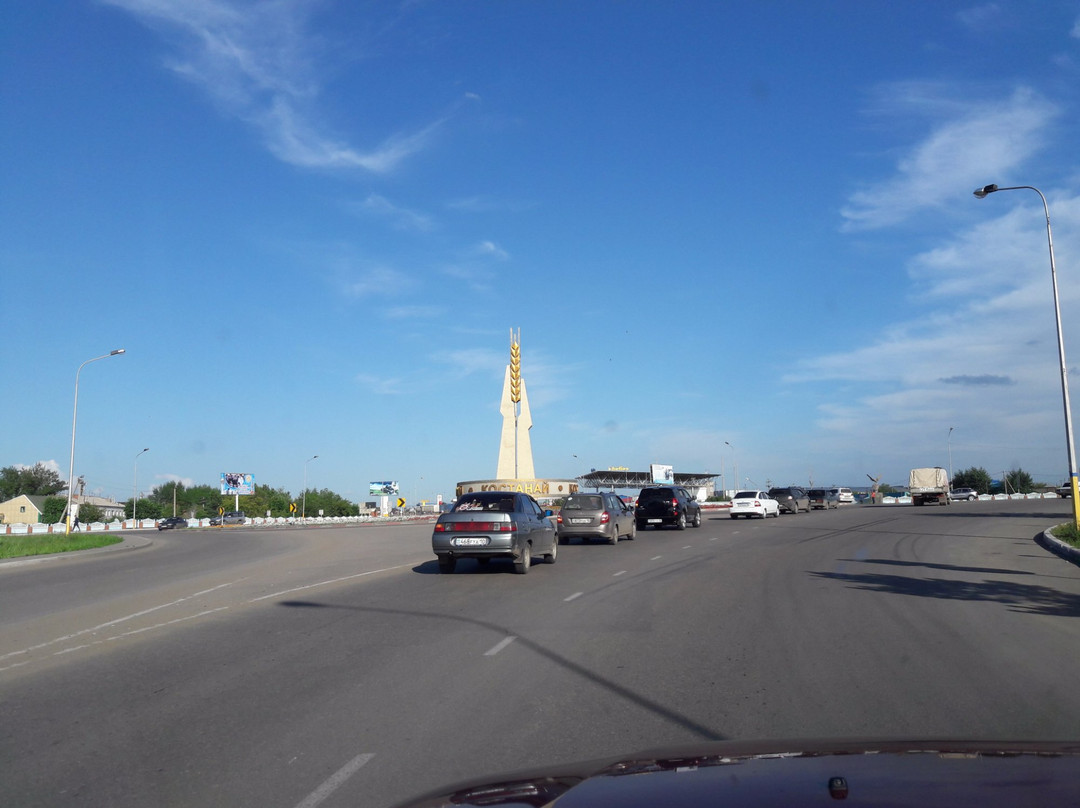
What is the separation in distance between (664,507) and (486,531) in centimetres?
1927

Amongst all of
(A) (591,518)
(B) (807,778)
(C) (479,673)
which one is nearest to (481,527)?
(C) (479,673)

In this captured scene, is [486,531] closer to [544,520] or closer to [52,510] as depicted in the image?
[544,520]

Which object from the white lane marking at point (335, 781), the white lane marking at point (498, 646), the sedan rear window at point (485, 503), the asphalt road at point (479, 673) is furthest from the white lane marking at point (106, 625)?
the white lane marking at point (335, 781)

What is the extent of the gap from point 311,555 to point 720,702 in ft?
72.5

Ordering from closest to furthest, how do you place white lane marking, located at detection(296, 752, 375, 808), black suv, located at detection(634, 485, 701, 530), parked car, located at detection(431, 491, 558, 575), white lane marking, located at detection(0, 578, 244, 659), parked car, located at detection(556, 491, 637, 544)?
white lane marking, located at detection(296, 752, 375, 808) → white lane marking, located at detection(0, 578, 244, 659) → parked car, located at detection(431, 491, 558, 575) → parked car, located at detection(556, 491, 637, 544) → black suv, located at detection(634, 485, 701, 530)

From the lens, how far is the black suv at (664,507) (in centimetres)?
3544

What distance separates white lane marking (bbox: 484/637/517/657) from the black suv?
25.5m

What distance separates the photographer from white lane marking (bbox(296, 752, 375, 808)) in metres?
4.84

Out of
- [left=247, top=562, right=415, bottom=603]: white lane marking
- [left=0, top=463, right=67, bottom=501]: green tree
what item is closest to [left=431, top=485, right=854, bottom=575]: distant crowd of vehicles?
[left=247, top=562, right=415, bottom=603]: white lane marking

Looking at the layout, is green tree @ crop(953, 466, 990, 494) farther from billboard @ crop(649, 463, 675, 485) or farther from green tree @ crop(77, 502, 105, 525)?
green tree @ crop(77, 502, 105, 525)

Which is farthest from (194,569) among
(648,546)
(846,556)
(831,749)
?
(831,749)

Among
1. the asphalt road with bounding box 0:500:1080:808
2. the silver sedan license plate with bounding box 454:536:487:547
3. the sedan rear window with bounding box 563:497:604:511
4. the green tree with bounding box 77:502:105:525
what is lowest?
the asphalt road with bounding box 0:500:1080:808

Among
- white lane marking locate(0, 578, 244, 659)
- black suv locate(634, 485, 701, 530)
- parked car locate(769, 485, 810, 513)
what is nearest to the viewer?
white lane marking locate(0, 578, 244, 659)

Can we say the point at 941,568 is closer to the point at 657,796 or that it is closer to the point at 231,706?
the point at 231,706
